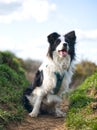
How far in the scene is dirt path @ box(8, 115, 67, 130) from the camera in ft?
30.2

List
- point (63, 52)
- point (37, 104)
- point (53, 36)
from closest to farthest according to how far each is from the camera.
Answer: point (63, 52), point (53, 36), point (37, 104)

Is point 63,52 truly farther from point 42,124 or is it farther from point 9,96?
point 9,96

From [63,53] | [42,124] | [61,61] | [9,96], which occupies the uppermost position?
[63,53]

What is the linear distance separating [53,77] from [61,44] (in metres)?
0.94

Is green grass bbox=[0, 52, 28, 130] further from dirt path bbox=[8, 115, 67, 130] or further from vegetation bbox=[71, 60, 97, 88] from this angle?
vegetation bbox=[71, 60, 97, 88]

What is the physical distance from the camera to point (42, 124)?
9672 millimetres

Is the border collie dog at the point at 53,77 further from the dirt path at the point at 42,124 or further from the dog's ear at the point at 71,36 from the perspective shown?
the dirt path at the point at 42,124

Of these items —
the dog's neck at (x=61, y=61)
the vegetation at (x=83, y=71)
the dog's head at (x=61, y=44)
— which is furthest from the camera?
the vegetation at (x=83, y=71)

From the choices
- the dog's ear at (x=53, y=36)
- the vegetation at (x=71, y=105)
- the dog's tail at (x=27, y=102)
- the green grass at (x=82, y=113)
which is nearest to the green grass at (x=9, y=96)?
the vegetation at (x=71, y=105)

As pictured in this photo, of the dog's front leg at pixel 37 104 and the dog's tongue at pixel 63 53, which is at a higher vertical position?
the dog's tongue at pixel 63 53

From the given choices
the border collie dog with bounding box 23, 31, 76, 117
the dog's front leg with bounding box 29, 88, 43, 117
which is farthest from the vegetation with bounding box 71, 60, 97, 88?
the dog's front leg with bounding box 29, 88, 43, 117

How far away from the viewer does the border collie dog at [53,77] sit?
10.1 meters

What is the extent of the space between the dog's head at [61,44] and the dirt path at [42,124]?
143cm

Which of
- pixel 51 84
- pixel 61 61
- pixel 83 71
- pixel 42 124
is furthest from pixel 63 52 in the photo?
pixel 83 71
